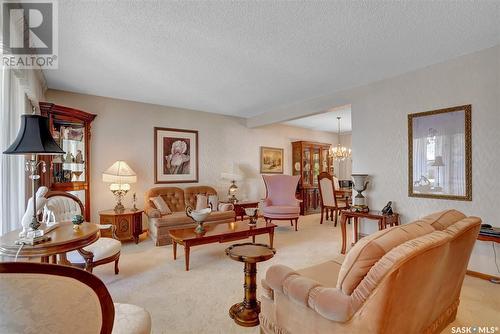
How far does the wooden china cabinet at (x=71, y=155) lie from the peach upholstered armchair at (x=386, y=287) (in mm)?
3848

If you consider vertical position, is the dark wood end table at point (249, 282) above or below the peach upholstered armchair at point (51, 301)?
below

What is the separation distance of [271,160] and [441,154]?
4.50 m

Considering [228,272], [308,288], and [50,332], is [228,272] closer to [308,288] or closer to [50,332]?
[308,288]

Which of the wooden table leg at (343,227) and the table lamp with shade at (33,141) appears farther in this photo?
the wooden table leg at (343,227)

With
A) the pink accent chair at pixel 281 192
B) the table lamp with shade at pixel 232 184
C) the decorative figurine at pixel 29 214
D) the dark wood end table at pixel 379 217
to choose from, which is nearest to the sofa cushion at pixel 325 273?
the dark wood end table at pixel 379 217

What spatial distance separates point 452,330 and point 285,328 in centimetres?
143

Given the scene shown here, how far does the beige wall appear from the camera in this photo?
15.3 ft

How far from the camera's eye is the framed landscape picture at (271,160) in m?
7.14

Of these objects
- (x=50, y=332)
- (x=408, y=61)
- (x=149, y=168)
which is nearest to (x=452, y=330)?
(x=50, y=332)

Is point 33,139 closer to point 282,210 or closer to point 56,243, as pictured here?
point 56,243

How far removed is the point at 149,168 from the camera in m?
A: 5.26

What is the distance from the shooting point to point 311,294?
1.45 m

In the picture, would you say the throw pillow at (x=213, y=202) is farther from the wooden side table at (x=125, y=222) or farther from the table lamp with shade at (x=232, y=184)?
the wooden side table at (x=125, y=222)

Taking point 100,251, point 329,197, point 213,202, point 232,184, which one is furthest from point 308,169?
point 100,251
